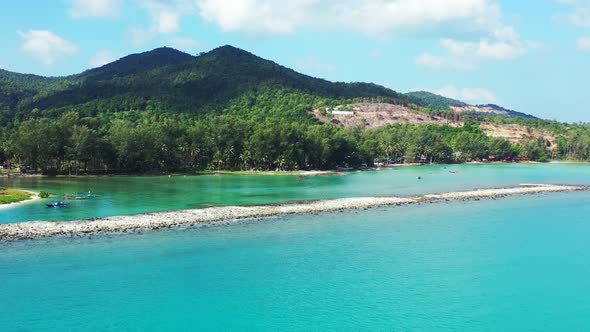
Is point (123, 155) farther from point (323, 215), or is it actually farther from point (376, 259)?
point (376, 259)

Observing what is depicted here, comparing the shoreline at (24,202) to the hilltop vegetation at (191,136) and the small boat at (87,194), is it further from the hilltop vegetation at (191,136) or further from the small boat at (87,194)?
the hilltop vegetation at (191,136)

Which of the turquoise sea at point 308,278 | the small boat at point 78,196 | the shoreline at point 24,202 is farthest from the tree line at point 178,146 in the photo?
the turquoise sea at point 308,278

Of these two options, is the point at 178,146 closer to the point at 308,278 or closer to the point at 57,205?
the point at 57,205

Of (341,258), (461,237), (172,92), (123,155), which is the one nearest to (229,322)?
(341,258)

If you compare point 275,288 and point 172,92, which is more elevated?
point 172,92

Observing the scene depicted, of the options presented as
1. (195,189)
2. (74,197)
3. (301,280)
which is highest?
(195,189)

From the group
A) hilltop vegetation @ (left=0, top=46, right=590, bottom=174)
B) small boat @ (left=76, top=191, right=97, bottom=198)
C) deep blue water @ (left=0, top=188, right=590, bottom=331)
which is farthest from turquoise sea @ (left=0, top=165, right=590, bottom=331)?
hilltop vegetation @ (left=0, top=46, right=590, bottom=174)

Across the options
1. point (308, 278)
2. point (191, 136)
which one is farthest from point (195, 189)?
point (308, 278)
